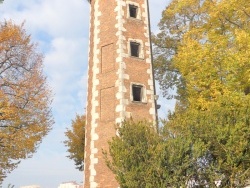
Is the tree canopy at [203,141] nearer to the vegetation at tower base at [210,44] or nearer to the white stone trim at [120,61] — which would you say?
the vegetation at tower base at [210,44]

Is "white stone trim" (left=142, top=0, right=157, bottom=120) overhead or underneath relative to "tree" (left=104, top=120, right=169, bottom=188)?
overhead

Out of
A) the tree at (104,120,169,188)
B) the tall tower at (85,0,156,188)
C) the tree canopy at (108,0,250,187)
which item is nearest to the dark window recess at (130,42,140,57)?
the tall tower at (85,0,156,188)

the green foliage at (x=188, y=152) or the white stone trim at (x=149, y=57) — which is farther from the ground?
the white stone trim at (x=149, y=57)

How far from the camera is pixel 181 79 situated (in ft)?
77.3

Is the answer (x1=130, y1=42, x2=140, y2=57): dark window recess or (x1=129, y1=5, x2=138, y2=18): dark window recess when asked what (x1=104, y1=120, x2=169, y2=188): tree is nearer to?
(x1=130, y1=42, x2=140, y2=57): dark window recess

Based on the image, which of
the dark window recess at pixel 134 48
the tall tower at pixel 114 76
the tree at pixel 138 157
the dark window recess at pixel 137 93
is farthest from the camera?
the dark window recess at pixel 134 48

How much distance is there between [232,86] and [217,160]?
20.7 ft

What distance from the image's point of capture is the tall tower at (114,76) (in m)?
17.5

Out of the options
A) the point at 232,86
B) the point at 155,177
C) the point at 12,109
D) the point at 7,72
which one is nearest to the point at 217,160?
the point at 155,177

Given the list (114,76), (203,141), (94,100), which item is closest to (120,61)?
(114,76)

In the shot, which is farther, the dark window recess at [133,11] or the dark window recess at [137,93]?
the dark window recess at [133,11]

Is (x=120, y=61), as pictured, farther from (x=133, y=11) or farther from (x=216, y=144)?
(x=216, y=144)

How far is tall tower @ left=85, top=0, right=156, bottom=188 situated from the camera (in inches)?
688

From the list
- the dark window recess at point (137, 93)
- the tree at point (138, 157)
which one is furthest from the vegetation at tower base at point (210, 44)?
the tree at point (138, 157)
